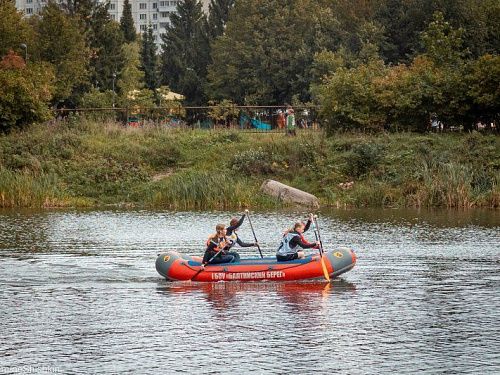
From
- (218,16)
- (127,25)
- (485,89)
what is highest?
(218,16)

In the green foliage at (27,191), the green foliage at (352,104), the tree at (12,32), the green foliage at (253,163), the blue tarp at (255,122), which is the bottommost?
the green foliage at (27,191)

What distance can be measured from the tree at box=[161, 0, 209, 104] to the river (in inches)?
2671

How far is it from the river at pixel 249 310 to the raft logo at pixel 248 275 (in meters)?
0.24

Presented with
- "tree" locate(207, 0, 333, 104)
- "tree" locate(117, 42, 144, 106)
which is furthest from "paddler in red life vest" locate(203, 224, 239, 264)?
"tree" locate(207, 0, 333, 104)

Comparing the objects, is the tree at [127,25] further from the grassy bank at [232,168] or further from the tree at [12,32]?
the grassy bank at [232,168]

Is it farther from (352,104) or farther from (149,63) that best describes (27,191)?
(149,63)

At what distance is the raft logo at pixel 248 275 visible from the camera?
30859 mm

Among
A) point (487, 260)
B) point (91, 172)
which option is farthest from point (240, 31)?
point (487, 260)

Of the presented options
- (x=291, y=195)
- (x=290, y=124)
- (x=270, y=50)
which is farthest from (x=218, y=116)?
(x=270, y=50)

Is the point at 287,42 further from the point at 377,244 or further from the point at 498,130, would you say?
the point at 377,244

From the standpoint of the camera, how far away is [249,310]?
27391mm

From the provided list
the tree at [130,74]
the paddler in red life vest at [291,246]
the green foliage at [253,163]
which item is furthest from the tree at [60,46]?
the paddler in red life vest at [291,246]

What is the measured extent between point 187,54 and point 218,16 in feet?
19.4

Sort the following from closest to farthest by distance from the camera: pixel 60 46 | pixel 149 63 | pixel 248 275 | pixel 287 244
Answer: pixel 248 275 → pixel 287 244 → pixel 60 46 → pixel 149 63
